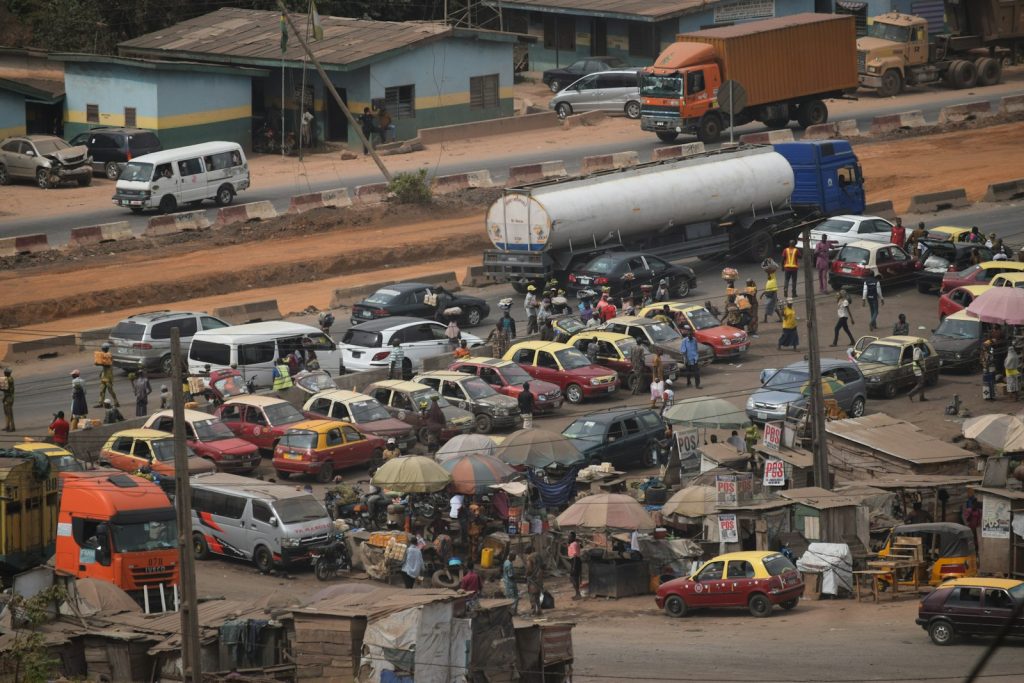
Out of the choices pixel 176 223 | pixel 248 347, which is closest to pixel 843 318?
pixel 248 347

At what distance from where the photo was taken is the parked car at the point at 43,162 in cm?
5747

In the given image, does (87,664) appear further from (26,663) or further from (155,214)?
(155,214)

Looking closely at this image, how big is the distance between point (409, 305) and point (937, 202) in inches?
799

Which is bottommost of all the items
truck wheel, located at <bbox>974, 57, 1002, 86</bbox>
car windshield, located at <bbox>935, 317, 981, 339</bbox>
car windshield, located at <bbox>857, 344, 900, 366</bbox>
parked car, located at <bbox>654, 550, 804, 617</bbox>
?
parked car, located at <bbox>654, 550, 804, 617</bbox>

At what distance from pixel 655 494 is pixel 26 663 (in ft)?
47.1

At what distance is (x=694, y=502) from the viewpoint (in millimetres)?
29391

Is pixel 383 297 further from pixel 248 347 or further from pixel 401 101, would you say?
pixel 401 101

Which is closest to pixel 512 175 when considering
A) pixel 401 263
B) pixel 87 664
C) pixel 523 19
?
pixel 401 263

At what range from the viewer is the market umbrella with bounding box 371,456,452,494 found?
29.9 meters

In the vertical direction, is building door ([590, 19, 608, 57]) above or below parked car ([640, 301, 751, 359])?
above

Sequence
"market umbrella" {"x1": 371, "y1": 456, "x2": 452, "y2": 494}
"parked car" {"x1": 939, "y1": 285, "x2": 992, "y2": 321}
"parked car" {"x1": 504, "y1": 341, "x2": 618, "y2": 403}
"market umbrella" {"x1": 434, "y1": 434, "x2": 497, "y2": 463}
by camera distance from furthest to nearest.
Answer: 1. "parked car" {"x1": 939, "y1": 285, "x2": 992, "y2": 321}
2. "parked car" {"x1": 504, "y1": 341, "x2": 618, "y2": 403}
3. "market umbrella" {"x1": 434, "y1": 434, "x2": 497, "y2": 463}
4. "market umbrella" {"x1": 371, "y1": 456, "x2": 452, "y2": 494}

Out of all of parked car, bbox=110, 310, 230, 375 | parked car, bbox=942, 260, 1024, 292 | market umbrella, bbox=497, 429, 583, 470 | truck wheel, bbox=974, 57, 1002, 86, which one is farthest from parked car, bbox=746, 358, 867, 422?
truck wheel, bbox=974, 57, 1002, 86

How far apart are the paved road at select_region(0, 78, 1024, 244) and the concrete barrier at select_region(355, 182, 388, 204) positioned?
2253 millimetres

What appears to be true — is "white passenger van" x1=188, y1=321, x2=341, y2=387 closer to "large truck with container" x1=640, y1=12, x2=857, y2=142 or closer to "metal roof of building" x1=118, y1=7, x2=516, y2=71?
"large truck with container" x1=640, y1=12, x2=857, y2=142
